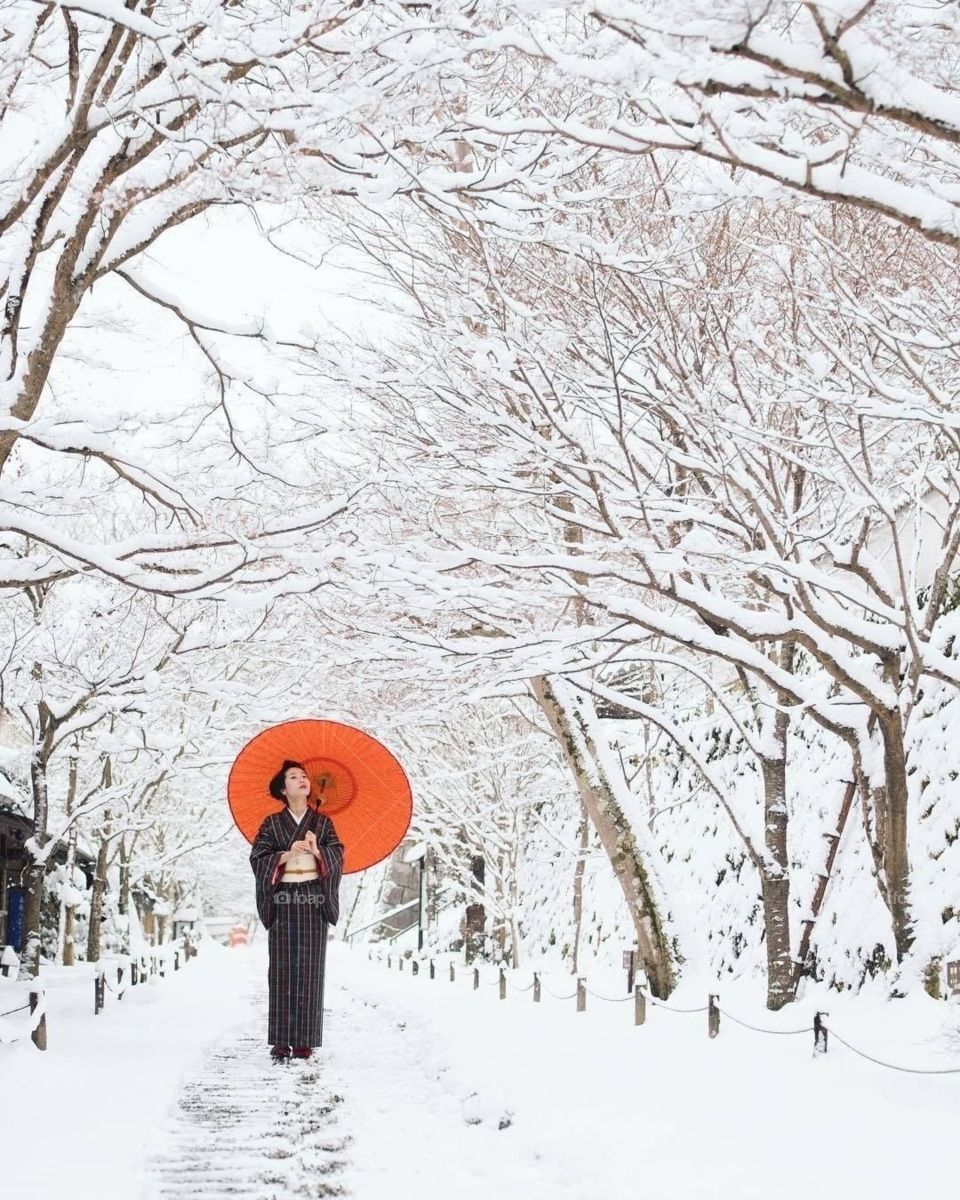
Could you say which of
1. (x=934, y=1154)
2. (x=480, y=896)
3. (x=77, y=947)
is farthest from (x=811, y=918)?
(x=77, y=947)

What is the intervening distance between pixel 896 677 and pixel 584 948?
1616cm

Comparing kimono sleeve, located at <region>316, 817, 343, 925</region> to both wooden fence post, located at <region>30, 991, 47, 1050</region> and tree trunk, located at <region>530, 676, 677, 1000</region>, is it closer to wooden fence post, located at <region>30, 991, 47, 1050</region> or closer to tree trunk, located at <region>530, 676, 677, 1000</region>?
wooden fence post, located at <region>30, 991, 47, 1050</region>

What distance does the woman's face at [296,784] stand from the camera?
8.12 meters

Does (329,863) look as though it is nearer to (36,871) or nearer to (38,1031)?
(38,1031)

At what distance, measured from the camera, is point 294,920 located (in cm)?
799

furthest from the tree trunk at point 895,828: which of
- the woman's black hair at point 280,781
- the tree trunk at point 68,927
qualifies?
the tree trunk at point 68,927

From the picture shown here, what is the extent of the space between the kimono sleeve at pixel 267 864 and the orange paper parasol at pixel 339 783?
289 millimetres

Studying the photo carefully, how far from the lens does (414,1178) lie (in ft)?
15.9

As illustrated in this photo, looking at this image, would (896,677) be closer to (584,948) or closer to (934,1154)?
(934,1154)

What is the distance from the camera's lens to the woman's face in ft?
26.6

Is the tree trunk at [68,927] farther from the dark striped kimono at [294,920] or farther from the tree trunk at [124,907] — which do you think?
the dark striped kimono at [294,920]

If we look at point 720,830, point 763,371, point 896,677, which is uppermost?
point 763,371

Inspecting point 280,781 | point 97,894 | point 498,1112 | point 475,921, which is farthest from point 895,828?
point 97,894

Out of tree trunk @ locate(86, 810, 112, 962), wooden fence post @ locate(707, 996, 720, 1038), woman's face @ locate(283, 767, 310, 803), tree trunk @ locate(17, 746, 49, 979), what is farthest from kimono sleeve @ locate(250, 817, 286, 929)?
tree trunk @ locate(86, 810, 112, 962)
